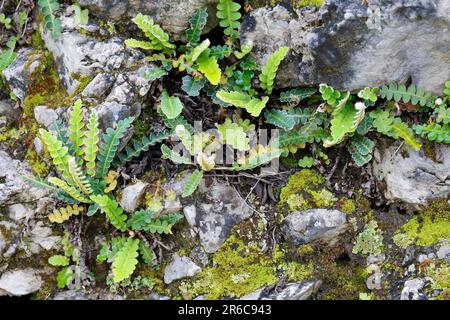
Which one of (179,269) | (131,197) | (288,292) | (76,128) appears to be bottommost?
(288,292)

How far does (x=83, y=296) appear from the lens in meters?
5.32

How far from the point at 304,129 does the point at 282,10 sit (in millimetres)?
1212

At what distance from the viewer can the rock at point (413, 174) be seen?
5047 mm

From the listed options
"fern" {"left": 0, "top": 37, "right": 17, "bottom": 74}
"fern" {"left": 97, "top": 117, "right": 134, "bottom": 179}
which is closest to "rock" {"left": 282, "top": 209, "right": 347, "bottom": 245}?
"fern" {"left": 97, "top": 117, "right": 134, "bottom": 179}

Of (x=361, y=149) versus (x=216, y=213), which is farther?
(x=216, y=213)

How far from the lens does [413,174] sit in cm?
512

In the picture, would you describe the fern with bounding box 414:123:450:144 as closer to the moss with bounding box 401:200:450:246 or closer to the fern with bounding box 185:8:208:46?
the moss with bounding box 401:200:450:246

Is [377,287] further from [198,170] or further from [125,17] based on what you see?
[125,17]

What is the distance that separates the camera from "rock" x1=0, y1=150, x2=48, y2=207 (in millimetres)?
5285

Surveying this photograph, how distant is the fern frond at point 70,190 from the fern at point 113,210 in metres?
Answer: 0.21

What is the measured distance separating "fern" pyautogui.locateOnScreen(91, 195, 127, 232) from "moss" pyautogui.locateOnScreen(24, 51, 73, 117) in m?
1.26

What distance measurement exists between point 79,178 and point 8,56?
1.73 meters

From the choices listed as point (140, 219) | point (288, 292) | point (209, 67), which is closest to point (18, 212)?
point (140, 219)

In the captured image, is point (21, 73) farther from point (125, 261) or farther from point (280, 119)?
point (280, 119)
